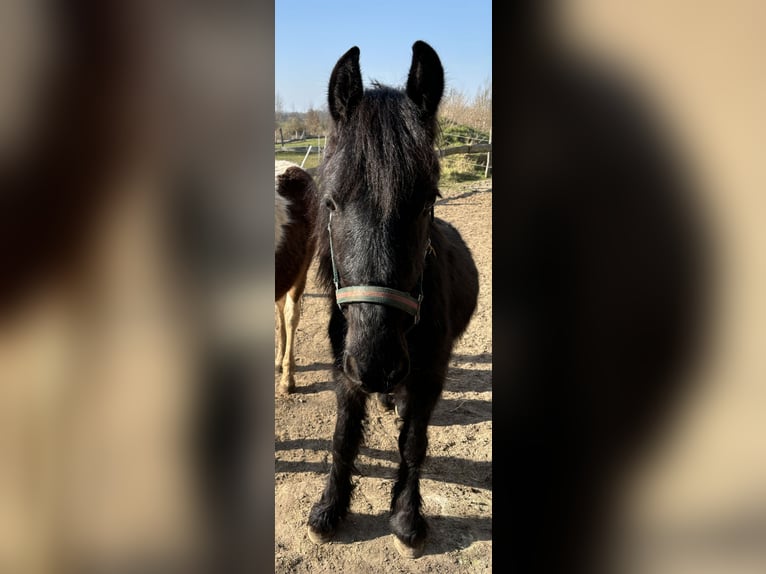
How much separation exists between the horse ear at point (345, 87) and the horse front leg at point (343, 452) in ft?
4.17

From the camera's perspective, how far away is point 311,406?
3133 millimetres

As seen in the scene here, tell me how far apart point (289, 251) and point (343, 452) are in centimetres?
164

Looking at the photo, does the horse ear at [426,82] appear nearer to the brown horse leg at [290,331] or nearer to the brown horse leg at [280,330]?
the brown horse leg at [290,331]

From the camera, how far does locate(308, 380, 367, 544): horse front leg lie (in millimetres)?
2340

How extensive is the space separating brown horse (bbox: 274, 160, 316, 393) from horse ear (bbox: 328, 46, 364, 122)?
1558 mm
